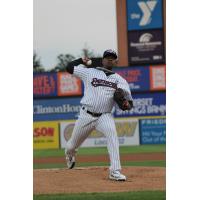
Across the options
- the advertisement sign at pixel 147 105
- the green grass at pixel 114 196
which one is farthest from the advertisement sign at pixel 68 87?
the green grass at pixel 114 196

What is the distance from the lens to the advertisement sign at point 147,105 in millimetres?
10867

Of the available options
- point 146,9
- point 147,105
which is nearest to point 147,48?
point 147,105

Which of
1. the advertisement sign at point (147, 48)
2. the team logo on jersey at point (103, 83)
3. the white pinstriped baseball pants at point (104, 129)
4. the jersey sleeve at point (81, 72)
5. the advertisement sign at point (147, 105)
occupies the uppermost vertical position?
the advertisement sign at point (147, 48)

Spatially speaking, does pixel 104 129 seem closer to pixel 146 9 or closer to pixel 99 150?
pixel 146 9

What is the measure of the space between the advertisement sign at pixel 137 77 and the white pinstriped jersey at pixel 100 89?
5.96m

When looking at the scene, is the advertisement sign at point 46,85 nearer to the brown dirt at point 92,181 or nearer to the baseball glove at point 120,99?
the brown dirt at point 92,181

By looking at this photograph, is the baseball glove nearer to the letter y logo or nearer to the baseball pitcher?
the baseball pitcher

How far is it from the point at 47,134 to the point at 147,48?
2805 mm

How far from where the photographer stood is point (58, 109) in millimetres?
11414

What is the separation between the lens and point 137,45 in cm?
1102

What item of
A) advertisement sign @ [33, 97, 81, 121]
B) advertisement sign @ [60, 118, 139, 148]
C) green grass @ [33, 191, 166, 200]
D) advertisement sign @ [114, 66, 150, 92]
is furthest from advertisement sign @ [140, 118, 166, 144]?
green grass @ [33, 191, 166, 200]

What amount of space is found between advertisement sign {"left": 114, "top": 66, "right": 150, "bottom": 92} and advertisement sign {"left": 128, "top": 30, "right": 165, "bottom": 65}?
0.16 meters
